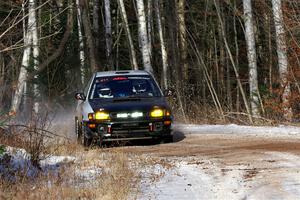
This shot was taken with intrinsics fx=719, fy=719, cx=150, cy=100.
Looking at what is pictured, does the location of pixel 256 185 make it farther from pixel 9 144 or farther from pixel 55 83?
pixel 55 83

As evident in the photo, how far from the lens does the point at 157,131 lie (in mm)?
14781

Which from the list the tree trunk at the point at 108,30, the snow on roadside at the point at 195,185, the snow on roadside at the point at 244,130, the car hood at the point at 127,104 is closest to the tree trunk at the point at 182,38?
the tree trunk at the point at 108,30

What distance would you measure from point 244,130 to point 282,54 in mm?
7539

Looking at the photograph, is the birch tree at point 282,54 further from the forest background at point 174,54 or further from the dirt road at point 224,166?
the dirt road at point 224,166

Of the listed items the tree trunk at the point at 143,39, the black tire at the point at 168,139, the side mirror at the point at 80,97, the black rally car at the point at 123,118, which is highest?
the tree trunk at the point at 143,39

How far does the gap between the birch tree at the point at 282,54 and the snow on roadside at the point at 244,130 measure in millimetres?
5767

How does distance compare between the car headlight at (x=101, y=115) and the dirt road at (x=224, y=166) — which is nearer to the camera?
the dirt road at (x=224, y=166)

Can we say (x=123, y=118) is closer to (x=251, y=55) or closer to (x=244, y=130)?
(x=244, y=130)

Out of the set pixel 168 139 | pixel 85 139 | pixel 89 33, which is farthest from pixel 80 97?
pixel 89 33

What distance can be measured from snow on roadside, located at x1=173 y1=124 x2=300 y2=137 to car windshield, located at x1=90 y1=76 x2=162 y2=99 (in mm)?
2375

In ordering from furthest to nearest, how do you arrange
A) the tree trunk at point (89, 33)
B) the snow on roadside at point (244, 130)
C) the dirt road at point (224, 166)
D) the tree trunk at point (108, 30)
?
the tree trunk at point (108, 30) < the tree trunk at point (89, 33) < the snow on roadside at point (244, 130) < the dirt road at point (224, 166)

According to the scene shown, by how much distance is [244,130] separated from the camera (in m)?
17.2

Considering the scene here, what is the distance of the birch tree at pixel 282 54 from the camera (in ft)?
77.3

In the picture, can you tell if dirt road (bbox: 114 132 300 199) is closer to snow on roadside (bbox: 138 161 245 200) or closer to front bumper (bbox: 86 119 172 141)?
snow on roadside (bbox: 138 161 245 200)
